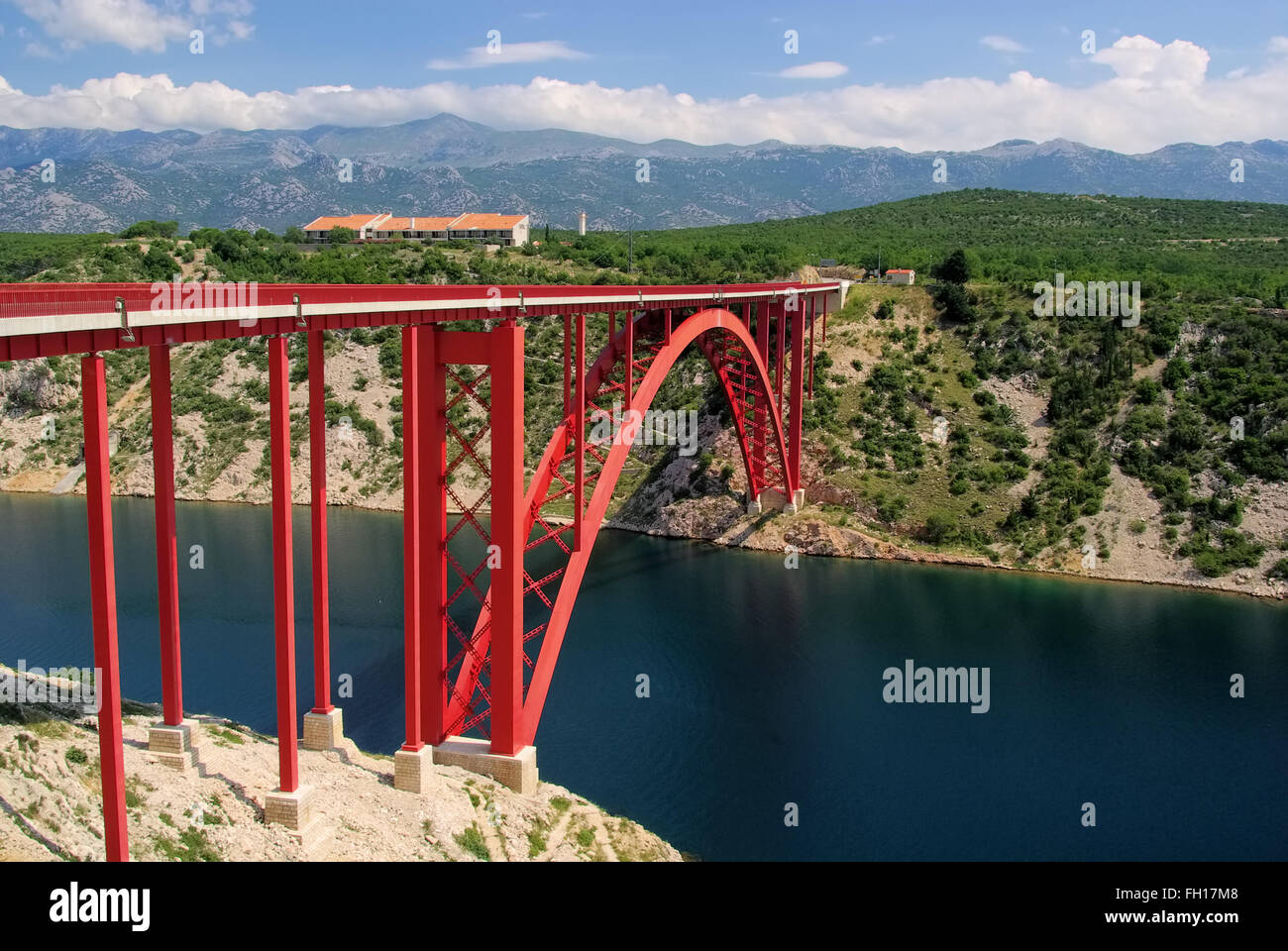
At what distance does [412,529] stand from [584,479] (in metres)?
10.4

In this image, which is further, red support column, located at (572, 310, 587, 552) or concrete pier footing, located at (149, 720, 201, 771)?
red support column, located at (572, 310, 587, 552)

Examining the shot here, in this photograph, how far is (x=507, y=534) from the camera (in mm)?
19281

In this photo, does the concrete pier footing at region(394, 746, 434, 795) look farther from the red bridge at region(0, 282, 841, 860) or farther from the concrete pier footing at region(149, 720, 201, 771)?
the concrete pier footing at region(149, 720, 201, 771)

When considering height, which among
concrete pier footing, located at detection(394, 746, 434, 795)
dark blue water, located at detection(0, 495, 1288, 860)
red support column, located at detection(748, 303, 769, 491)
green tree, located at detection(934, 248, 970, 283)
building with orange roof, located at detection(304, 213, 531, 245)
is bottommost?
dark blue water, located at detection(0, 495, 1288, 860)

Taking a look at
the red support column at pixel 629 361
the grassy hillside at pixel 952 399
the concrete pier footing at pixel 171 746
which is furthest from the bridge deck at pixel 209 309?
the grassy hillside at pixel 952 399

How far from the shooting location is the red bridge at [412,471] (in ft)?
37.9

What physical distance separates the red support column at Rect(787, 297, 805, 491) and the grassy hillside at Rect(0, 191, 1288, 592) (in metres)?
1.54

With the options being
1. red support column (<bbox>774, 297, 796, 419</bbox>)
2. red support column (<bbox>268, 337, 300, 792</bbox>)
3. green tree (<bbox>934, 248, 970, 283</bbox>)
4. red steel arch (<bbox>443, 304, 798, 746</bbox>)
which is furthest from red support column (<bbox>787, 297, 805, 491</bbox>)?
red support column (<bbox>268, 337, 300, 792</bbox>)

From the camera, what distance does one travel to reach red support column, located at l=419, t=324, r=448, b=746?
18.6 meters

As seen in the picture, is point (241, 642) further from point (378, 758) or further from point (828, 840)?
point (828, 840)

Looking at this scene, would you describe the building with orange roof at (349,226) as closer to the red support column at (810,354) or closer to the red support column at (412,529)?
the red support column at (810,354)

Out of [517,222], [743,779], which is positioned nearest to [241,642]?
[743,779]

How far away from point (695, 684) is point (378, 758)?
38.3ft

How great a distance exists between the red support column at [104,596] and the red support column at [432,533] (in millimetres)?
7129
